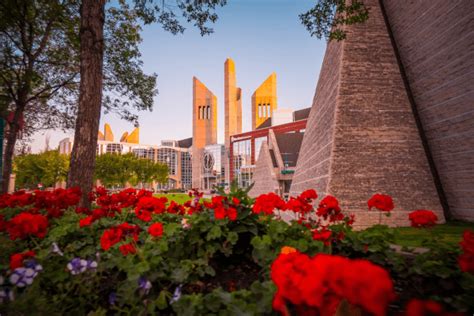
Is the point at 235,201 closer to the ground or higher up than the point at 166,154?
closer to the ground

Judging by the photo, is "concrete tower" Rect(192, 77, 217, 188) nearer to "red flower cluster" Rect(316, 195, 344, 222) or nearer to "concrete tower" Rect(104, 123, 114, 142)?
"concrete tower" Rect(104, 123, 114, 142)

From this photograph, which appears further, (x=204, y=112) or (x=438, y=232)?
(x=204, y=112)

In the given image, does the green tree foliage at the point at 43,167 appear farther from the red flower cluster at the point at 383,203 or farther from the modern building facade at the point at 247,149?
the red flower cluster at the point at 383,203

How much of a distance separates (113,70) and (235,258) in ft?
42.9

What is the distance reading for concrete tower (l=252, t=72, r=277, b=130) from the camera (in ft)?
263

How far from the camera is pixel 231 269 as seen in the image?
11.2ft

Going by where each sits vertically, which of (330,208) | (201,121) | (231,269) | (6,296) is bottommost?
(231,269)

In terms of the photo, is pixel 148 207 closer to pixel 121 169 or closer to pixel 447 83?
pixel 447 83

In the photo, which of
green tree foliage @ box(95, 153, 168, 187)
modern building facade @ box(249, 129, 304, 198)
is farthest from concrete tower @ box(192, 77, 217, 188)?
modern building facade @ box(249, 129, 304, 198)

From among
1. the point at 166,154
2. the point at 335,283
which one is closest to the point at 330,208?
the point at 335,283

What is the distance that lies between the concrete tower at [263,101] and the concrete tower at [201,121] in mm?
11865

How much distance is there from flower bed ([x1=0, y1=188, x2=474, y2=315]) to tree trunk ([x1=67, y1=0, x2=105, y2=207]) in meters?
2.07

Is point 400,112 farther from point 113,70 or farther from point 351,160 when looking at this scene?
point 113,70

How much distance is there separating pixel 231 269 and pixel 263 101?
80.1 metres
